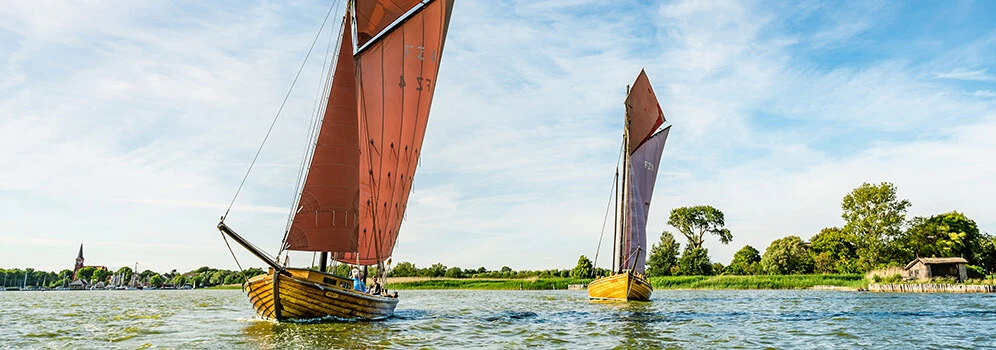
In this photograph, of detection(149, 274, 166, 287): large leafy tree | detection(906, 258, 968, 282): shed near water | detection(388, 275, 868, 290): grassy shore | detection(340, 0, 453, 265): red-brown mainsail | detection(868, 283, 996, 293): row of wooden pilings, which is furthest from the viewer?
detection(149, 274, 166, 287): large leafy tree

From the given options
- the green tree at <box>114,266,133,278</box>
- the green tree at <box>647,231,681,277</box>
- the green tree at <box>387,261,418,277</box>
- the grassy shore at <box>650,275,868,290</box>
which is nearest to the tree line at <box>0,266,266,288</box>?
the green tree at <box>114,266,133,278</box>

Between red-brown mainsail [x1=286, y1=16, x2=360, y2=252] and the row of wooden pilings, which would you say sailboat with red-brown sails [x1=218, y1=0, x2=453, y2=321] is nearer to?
red-brown mainsail [x1=286, y1=16, x2=360, y2=252]

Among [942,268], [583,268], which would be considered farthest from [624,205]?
[583,268]

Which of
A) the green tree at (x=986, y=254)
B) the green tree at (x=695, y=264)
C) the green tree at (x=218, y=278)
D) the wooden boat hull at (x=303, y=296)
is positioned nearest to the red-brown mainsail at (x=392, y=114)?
the wooden boat hull at (x=303, y=296)

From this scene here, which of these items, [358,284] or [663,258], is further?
[663,258]

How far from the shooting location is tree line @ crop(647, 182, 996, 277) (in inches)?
2714

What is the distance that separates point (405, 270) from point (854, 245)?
6596 cm

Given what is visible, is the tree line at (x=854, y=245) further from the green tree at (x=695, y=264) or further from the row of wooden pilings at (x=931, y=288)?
the row of wooden pilings at (x=931, y=288)

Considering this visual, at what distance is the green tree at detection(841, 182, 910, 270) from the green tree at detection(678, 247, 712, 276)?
23144mm

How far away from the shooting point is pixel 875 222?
69.2 meters

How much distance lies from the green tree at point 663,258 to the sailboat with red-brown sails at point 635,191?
46.0 meters

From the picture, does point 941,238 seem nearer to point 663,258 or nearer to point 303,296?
point 663,258

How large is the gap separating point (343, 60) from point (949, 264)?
67002 mm

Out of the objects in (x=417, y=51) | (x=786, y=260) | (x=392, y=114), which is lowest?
(x=786, y=260)
